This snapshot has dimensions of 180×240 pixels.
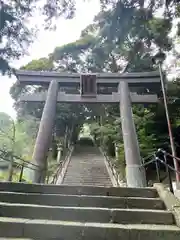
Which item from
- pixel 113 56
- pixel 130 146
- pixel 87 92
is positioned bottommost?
pixel 130 146

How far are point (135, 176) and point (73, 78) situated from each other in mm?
6059

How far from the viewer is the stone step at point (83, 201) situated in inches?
146

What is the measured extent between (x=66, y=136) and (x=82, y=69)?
20.1 feet

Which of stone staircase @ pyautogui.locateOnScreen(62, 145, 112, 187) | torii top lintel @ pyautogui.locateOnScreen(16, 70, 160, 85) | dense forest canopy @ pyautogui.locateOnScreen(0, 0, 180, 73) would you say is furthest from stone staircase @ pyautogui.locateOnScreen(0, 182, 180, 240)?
torii top lintel @ pyautogui.locateOnScreen(16, 70, 160, 85)

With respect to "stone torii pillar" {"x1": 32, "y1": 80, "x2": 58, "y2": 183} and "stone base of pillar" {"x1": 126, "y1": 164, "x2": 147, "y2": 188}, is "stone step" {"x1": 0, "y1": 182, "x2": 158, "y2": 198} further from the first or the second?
"stone torii pillar" {"x1": 32, "y1": 80, "x2": 58, "y2": 183}

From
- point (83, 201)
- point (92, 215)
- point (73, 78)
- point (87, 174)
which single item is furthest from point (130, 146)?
point (92, 215)

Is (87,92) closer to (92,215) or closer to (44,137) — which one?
(44,137)

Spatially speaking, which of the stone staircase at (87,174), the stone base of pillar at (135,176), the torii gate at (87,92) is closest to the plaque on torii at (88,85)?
the torii gate at (87,92)

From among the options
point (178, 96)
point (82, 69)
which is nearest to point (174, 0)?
point (178, 96)

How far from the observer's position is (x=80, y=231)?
2738mm

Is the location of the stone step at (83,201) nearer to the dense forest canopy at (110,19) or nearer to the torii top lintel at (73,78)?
the dense forest canopy at (110,19)

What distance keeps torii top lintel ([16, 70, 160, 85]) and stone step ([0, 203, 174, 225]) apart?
366 inches

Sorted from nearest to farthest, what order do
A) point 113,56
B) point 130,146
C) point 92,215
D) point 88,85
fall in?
point 92,215 < point 130,146 < point 88,85 < point 113,56

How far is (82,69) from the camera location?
20.2 meters
